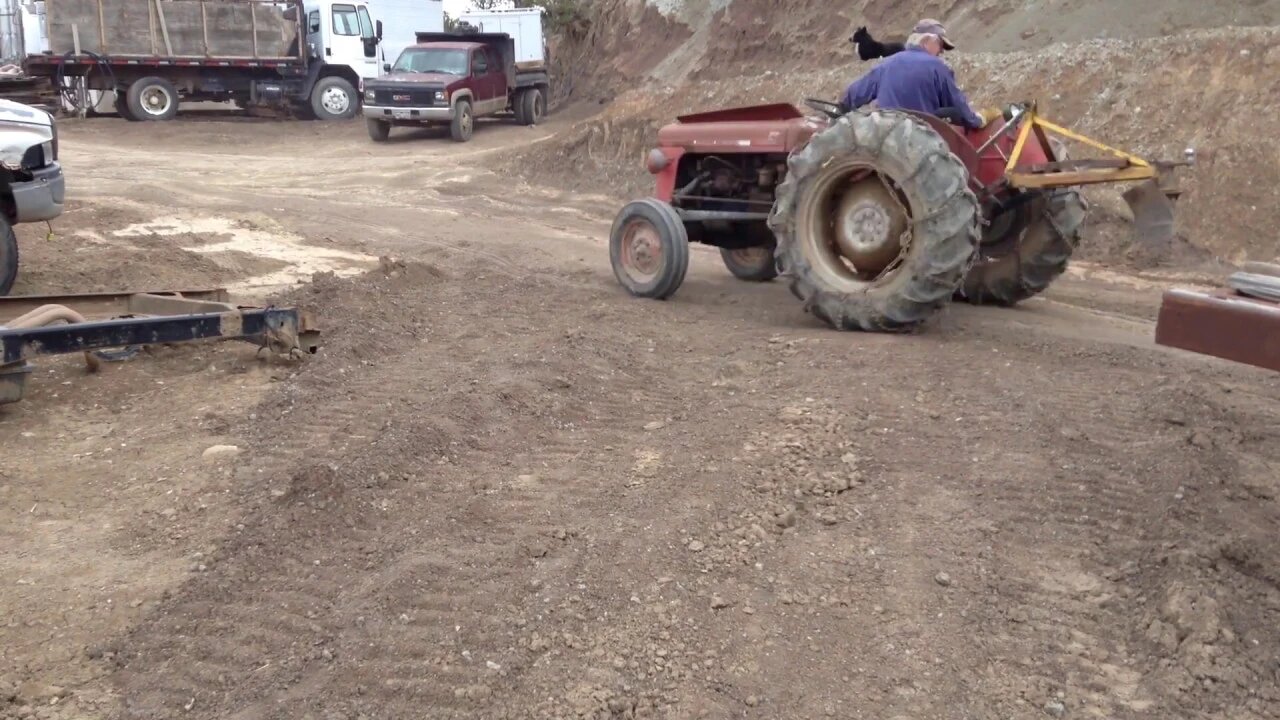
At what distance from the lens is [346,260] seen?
9.79 meters

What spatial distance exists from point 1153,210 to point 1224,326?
13.0 ft

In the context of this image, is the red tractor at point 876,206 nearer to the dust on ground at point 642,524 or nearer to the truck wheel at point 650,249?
the truck wheel at point 650,249

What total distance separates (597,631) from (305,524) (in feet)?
4.31

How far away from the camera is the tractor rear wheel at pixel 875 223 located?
624cm

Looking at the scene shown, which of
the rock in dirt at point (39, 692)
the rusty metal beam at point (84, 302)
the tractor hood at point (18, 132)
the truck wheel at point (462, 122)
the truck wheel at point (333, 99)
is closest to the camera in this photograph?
the rock in dirt at point (39, 692)

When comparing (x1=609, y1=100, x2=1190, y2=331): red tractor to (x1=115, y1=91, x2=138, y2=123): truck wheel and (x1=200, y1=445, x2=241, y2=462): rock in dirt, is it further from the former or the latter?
(x1=115, y1=91, x2=138, y2=123): truck wheel

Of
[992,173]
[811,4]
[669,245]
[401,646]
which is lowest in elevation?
[401,646]

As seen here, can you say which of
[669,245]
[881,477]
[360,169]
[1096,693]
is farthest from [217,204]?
[1096,693]

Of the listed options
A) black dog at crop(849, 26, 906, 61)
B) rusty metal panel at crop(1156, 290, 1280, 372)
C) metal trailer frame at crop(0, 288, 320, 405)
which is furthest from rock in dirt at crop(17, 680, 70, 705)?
black dog at crop(849, 26, 906, 61)

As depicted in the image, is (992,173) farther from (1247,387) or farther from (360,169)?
(360,169)

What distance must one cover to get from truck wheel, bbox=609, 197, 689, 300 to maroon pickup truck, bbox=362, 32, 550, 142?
1466 centimetres

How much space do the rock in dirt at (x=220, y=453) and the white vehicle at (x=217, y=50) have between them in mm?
21935

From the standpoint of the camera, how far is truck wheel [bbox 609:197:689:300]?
7.90m

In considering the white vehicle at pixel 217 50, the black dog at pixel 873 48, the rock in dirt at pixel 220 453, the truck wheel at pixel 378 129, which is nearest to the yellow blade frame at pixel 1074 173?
the black dog at pixel 873 48
